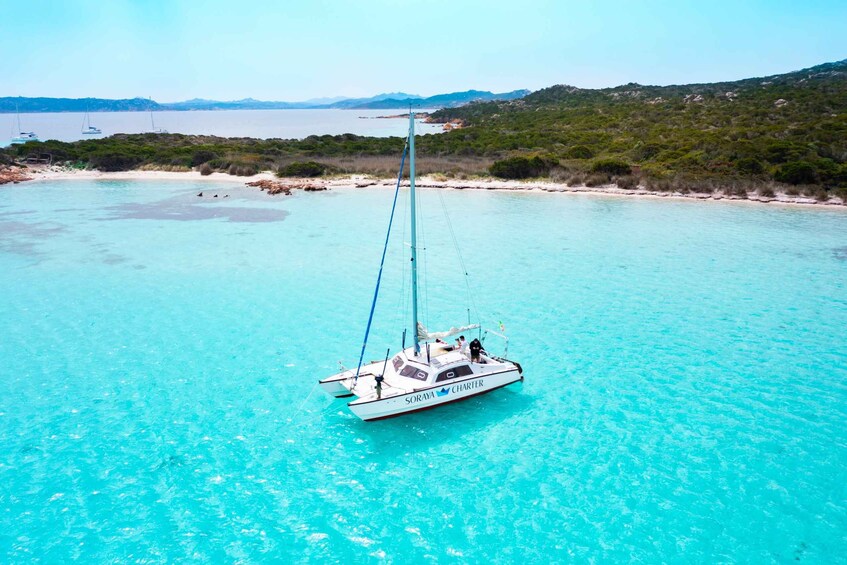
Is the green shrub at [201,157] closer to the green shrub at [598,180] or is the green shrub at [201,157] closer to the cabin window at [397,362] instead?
the green shrub at [598,180]

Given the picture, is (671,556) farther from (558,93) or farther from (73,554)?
(558,93)

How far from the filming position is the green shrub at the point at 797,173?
2058 inches

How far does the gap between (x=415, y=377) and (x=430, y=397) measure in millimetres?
786

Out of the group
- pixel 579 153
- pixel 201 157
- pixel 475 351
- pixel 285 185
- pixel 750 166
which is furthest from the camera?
pixel 201 157

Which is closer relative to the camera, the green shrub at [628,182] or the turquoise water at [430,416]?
the turquoise water at [430,416]

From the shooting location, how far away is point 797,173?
172ft

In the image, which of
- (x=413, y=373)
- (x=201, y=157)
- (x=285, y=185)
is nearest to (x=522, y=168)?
(x=285, y=185)

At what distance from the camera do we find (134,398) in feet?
60.8

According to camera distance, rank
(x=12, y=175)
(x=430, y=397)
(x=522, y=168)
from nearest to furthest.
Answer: (x=430, y=397), (x=522, y=168), (x=12, y=175)

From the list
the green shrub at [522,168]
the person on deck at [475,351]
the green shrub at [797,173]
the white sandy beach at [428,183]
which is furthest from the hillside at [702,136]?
the person on deck at [475,351]

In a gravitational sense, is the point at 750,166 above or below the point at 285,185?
above

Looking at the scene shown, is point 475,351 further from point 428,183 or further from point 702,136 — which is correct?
point 702,136

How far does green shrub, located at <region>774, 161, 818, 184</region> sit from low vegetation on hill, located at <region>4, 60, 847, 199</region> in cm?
8

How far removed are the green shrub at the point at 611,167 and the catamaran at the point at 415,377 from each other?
155ft
